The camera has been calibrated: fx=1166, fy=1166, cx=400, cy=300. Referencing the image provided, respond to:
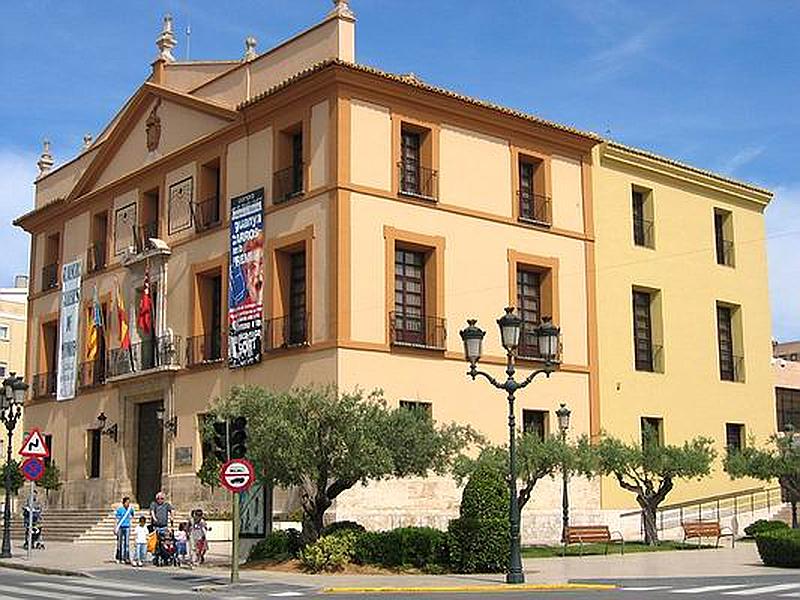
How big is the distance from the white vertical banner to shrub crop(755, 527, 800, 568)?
2577 cm

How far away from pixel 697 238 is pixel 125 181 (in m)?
20.1

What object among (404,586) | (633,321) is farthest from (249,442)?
(633,321)

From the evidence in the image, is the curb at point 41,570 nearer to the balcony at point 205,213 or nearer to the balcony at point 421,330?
the balcony at point 421,330

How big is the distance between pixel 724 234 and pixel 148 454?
2177 centimetres

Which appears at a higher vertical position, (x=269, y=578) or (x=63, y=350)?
(x=63, y=350)

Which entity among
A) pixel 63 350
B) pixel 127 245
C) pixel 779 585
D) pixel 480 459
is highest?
pixel 127 245

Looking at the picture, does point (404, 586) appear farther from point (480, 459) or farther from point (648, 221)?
point (648, 221)

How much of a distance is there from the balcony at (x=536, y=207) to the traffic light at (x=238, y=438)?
56.9 ft

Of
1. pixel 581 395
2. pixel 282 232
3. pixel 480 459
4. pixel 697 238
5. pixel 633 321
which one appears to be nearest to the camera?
pixel 480 459

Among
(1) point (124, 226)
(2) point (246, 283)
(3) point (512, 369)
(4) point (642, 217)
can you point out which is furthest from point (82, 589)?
(4) point (642, 217)

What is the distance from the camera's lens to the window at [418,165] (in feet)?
108

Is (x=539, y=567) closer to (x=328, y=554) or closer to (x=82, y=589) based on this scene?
(x=328, y=554)

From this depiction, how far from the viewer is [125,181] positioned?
40.7 meters

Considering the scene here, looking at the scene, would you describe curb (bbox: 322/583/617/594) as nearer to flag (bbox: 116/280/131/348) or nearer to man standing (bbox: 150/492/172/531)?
man standing (bbox: 150/492/172/531)
